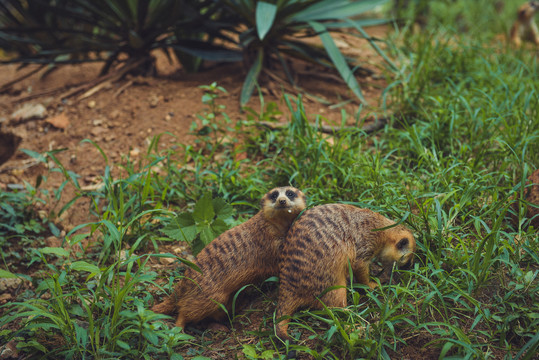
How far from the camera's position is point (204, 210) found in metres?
2.51

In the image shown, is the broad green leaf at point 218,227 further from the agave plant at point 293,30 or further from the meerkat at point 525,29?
the meerkat at point 525,29

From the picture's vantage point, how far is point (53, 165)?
11.6ft

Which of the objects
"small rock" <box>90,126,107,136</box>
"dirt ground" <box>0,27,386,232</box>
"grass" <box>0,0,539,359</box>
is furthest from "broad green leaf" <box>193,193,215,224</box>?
"small rock" <box>90,126,107,136</box>

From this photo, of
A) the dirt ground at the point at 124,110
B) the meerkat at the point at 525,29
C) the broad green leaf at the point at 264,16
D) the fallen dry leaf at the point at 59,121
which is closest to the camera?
the broad green leaf at the point at 264,16

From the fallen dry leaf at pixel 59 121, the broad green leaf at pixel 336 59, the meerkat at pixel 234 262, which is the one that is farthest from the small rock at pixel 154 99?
the meerkat at pixel 234 262

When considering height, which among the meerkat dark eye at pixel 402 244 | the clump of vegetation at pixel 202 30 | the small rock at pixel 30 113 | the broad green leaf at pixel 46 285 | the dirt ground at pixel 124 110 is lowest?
the meerkat dark eye at pixel 402 244

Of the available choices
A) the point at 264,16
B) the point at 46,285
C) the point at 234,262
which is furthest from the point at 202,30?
the point at 46,285

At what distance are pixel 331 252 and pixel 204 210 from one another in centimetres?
79

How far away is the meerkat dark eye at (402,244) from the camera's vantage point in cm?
225

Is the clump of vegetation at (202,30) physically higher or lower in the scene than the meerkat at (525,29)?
higher

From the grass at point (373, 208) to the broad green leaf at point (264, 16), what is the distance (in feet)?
1.98

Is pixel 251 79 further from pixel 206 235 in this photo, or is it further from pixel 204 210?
pixel 206 235

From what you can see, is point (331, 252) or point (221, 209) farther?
point (221, 209)

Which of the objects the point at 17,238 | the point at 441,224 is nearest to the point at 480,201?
the point at 441,224
